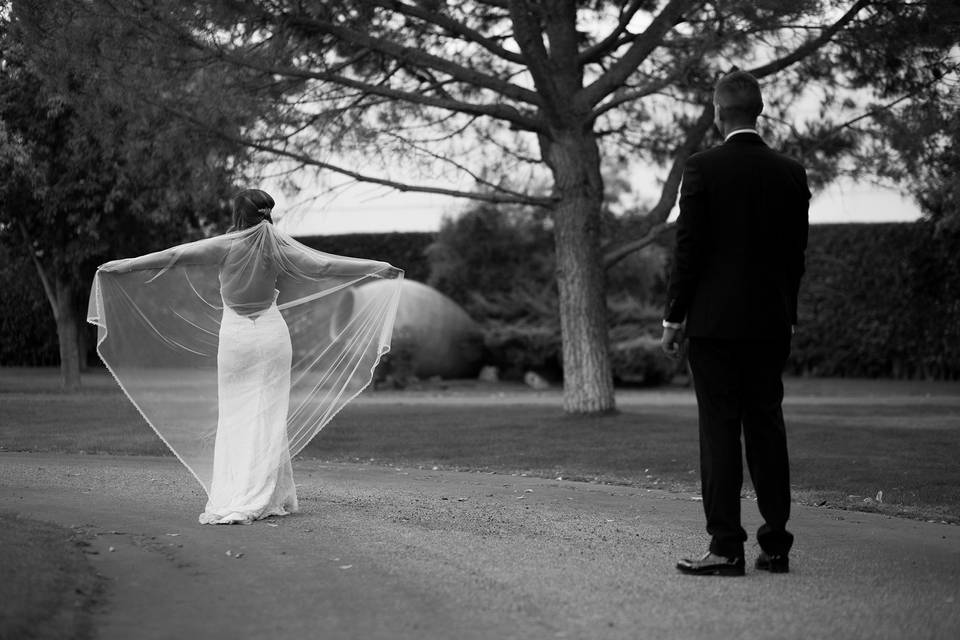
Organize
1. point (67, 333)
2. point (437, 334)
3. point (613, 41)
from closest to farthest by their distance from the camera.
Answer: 1. point (613, 41)
2. point (67, 333)
3. point (437, 334)

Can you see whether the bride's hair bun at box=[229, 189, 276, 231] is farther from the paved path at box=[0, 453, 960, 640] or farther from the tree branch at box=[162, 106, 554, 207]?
the tree branch at box=[162, 106, 554, 207]

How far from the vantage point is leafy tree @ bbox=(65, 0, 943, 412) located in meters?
12.2

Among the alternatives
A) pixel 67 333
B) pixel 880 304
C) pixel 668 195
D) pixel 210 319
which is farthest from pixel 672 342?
pixel 880 304

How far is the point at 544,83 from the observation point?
13031 mm

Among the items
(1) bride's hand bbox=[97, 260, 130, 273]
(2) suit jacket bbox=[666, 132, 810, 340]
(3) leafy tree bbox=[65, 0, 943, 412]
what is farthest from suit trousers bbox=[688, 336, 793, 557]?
(3) leafy tree bbox=[65, 0, 943, 412]

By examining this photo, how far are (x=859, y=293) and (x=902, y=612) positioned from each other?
774 inches

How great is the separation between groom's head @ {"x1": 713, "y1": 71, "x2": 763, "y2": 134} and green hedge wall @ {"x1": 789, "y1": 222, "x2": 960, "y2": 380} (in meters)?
16.9

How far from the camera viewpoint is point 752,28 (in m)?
12.0

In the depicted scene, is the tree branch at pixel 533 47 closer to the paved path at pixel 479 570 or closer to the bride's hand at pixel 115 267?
the paved path at pixel 479 570

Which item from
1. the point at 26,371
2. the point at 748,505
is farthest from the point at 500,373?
the point at 748,505

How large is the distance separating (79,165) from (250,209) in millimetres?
9324

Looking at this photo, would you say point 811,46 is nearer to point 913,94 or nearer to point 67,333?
point 913,94

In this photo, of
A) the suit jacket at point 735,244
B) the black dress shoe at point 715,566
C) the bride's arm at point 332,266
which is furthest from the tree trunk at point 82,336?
the black dress shoe at point 715,566

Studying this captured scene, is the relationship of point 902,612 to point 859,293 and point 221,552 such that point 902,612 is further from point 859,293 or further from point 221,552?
point 859,293
